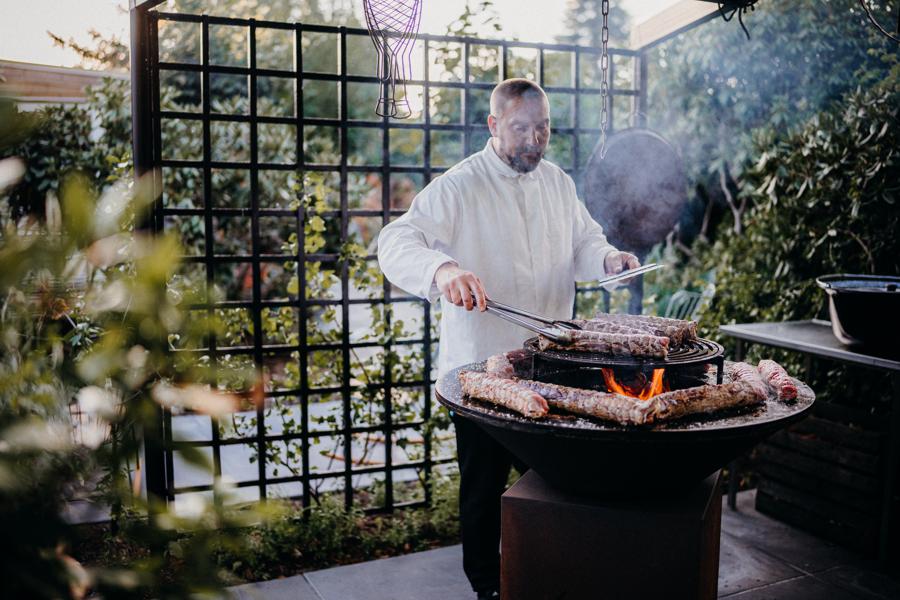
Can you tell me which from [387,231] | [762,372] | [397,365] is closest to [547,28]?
[397,365]

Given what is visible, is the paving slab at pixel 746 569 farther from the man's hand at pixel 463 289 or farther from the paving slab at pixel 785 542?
the man's hand at pixel 463 289

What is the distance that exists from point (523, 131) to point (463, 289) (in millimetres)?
954

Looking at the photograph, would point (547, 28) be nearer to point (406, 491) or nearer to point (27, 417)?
point (406, 491)

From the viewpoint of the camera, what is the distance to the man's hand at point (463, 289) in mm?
2514

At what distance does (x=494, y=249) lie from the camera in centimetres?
327

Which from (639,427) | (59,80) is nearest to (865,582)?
(639,427)

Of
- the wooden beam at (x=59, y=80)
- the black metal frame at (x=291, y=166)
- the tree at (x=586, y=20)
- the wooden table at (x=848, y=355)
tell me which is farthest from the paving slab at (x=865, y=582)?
the tree at (x=586, y=20)

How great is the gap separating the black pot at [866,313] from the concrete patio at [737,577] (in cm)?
111

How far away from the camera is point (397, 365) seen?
4539 mm

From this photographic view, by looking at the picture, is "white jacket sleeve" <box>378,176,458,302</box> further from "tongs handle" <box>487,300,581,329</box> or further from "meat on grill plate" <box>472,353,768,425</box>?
"meat on grill plate" <box>472,353,768,425</box>

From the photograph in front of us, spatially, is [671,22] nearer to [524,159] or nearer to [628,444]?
[524,159]

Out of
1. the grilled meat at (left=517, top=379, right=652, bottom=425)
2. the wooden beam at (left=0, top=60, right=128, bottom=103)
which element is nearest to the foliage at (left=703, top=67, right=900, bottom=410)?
the grilled meat at (left=517, top=379, right=652, bottom=425)

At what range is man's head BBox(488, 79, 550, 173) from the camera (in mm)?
3102

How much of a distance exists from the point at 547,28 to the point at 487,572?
23.2 ft
